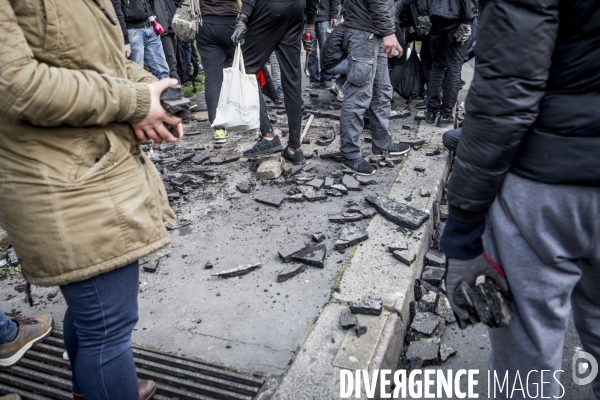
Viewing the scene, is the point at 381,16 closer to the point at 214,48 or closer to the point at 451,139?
the point at 451,139

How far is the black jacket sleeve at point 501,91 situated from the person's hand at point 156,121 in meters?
1.03

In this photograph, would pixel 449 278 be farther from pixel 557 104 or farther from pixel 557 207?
pixel 557 104

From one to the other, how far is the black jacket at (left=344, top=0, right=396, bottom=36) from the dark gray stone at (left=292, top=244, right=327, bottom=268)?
2469mm

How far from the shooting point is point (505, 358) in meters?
1.78

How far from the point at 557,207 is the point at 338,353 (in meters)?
1.50

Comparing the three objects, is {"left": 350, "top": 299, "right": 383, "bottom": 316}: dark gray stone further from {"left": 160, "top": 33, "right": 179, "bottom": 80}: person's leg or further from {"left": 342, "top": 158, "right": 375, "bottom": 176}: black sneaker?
{"left": 160, "top": 33, "right": 179, "bottom": 80}: person's leg

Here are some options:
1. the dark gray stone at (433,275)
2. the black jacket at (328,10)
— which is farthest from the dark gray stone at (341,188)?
the black jacket at (328,10)

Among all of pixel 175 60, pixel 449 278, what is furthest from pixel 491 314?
pixel 175 60

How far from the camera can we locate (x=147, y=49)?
707 cm

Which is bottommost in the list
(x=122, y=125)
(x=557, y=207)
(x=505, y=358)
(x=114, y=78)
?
(x=505, y=358)

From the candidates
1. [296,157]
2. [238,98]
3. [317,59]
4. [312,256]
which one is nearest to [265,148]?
[296,157]

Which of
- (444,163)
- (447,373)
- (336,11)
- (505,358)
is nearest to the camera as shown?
(505,358)

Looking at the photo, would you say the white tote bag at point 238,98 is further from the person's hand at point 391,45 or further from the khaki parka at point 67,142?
the khaki parka at point 67,142

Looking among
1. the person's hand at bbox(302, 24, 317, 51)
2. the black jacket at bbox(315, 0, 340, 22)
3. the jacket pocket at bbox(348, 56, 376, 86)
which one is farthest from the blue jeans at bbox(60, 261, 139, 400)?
the black jacket at bbox(315, 0, 340, 22)
